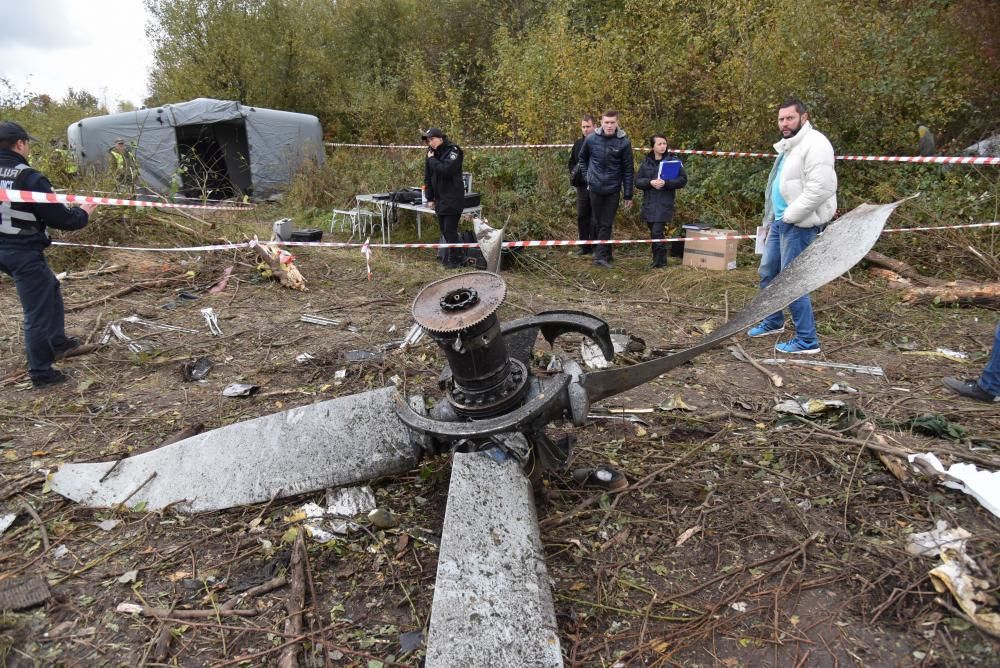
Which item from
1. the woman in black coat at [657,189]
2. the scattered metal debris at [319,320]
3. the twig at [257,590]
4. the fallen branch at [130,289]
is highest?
the woman in black coat at [657,189]

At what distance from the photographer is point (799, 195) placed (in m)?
4.63

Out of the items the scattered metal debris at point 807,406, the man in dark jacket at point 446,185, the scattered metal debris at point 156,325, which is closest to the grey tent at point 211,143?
the man in dark jacket at point 446,185

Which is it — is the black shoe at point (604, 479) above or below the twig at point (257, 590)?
above

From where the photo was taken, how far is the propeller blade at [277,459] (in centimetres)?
276

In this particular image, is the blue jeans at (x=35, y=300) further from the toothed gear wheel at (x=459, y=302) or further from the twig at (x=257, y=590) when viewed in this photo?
the toothed gear wheel at (x=459, y=302)

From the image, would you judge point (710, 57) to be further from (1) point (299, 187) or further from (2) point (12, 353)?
(2) point (12, 353)

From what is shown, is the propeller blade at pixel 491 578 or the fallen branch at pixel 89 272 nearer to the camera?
the propeller blade at pixel 491 578

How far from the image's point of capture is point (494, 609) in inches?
72.8

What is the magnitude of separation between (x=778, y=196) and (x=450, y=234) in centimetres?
446

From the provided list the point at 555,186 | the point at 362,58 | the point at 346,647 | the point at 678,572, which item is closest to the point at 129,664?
the point at 346,647

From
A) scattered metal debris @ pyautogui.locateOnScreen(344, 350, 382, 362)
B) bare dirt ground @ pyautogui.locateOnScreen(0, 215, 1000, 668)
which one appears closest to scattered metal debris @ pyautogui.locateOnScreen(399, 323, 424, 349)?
bare dirt ground @ pyautogui.locateOnScreen(0, 215, 1000, 668)

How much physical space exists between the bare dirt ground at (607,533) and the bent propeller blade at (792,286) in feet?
2.53

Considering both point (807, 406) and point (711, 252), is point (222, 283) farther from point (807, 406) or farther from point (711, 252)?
point (807, 406)

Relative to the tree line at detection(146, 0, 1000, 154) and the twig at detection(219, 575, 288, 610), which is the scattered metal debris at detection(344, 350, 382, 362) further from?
the tree line at detection(146, 0, 1000, 154)
